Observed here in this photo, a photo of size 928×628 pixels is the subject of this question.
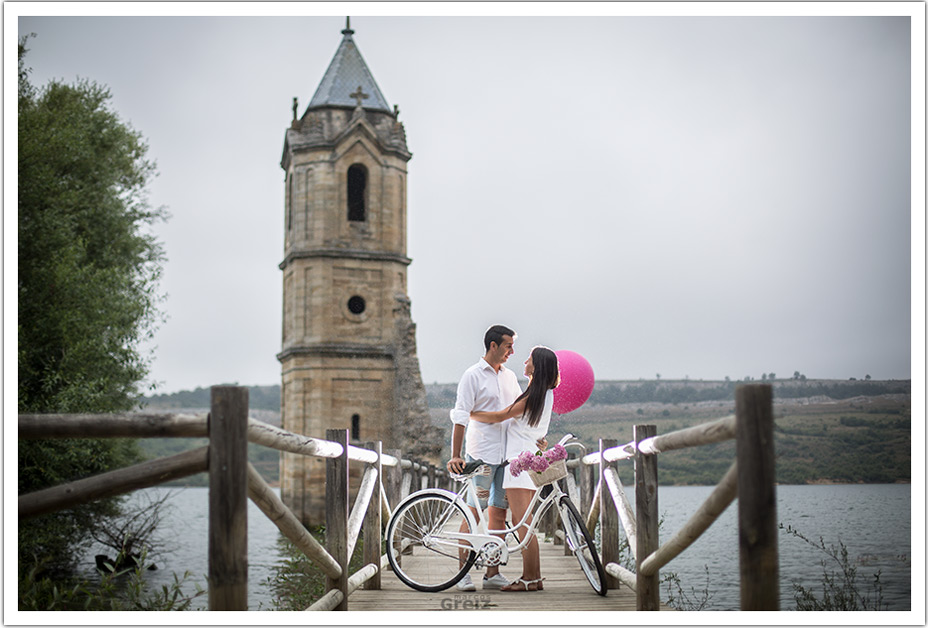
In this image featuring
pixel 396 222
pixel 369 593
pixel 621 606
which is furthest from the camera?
pixel 396 222

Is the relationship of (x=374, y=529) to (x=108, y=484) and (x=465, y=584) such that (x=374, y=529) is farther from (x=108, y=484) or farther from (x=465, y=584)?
(x=108, y=484)

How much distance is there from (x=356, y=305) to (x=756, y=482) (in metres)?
27.1

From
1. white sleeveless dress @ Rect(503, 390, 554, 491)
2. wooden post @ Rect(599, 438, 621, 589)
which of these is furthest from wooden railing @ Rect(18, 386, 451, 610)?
wooden post @ Rect(599, 438, 621, 589)

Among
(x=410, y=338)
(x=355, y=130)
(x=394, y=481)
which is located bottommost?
(x=394, y=481)

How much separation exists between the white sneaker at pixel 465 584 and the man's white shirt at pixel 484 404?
2.63 ft

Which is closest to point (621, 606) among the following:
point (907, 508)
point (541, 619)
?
point (541, 619)

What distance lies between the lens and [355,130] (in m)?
31.2

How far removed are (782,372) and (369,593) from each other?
9.99m

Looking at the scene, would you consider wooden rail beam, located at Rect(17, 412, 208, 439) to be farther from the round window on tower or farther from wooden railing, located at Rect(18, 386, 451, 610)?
the round window on tower

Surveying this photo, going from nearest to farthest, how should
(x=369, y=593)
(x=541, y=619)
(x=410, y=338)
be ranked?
1. (x=541, y=619)
2. (x=369, y=593)
3. (x=410, y=338)

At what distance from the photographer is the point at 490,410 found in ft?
19.9

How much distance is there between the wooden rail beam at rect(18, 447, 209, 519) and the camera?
387 cm

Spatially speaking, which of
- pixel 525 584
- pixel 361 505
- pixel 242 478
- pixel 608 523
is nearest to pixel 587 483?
pixel 608 523

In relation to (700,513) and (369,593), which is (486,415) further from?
(700,513)
